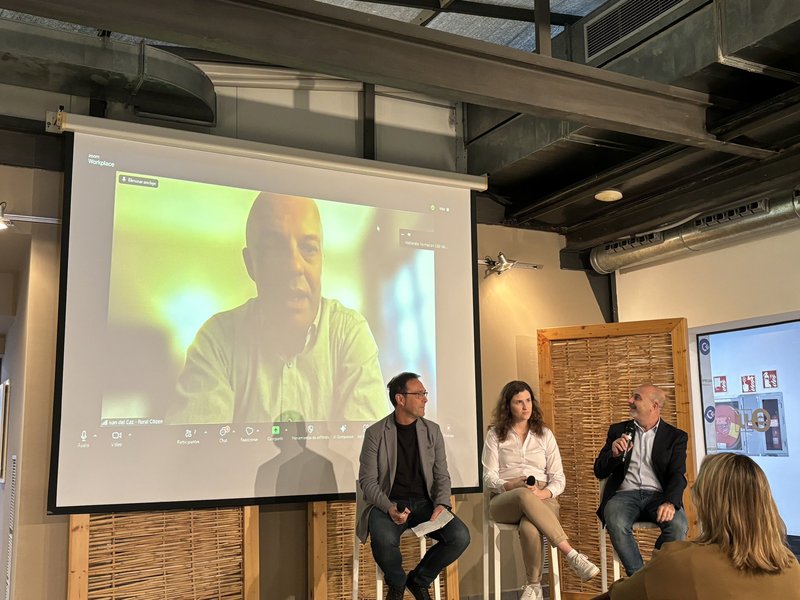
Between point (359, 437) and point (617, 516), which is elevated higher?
point (359, 437)

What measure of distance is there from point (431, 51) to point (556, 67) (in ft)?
2.11

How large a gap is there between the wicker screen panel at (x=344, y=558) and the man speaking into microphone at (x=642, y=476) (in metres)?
1.14

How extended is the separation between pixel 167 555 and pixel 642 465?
2.58 metres

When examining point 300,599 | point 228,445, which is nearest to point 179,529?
point 228,445

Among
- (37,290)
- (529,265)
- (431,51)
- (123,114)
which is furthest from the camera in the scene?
(529,265)

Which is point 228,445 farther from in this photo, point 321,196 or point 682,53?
point 682,53

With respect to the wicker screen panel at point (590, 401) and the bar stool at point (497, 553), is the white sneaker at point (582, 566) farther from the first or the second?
the wicker screen panel at point (590, 401)

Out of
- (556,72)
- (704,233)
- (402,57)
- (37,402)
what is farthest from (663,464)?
(37,402)

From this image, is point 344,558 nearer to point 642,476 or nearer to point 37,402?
point 642,476

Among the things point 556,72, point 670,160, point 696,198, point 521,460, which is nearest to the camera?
point 556,72

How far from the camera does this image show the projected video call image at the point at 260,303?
13.0ft

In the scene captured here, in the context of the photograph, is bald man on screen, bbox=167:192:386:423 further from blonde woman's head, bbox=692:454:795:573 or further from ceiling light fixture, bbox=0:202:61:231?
blonde woman's head, bbox=692:454:795:573

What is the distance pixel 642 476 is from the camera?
4117mm

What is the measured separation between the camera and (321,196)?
451 cm
